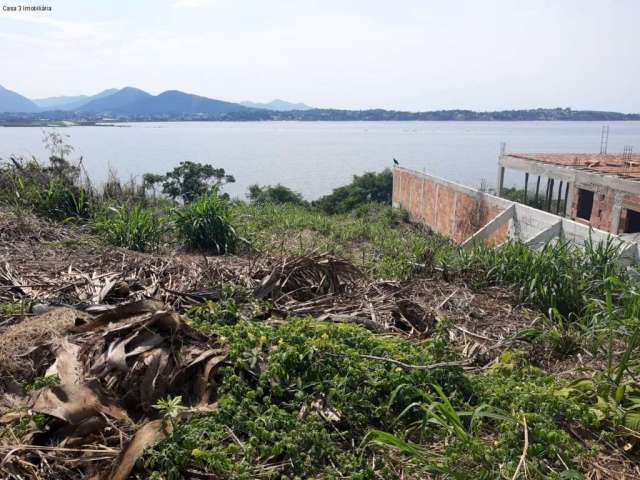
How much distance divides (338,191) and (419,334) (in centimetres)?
3457

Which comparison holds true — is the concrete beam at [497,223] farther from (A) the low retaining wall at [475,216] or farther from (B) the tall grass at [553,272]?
(B) the tall grass at [553,272]

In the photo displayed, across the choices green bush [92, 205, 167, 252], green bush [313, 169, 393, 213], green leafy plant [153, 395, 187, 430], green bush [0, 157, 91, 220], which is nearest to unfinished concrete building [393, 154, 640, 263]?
green bush [92, 205, 167, 252]

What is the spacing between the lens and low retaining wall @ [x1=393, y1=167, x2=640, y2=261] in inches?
454

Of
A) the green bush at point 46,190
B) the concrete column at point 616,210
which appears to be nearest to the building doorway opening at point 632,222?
the concrete column at point 616,210

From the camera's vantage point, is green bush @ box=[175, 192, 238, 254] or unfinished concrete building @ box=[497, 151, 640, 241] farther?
unfinished concrete building @ box=[497, 151, 640, 241]

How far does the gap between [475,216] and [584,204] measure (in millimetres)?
5014

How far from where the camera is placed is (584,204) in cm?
1978

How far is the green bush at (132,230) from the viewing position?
678cm

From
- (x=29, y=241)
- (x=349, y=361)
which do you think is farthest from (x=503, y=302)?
(x=29, y=241)

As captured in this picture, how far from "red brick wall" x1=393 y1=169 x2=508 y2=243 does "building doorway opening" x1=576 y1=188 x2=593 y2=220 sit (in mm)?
4305

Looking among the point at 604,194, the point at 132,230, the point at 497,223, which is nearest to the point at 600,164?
the point at 604,194

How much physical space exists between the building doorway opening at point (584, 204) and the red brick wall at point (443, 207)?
431cm

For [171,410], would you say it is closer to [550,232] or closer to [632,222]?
[550,232]

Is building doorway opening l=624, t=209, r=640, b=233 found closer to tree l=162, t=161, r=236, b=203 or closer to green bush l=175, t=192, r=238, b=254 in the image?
green bush l=175, t=192, r=238, b=254
